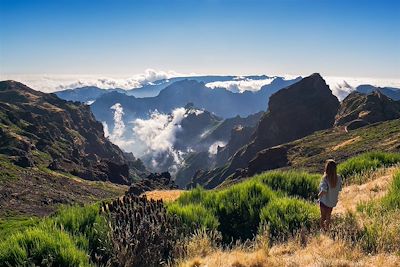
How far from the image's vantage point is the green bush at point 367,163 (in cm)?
2011

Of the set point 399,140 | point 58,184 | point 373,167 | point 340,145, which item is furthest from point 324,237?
point 58,184

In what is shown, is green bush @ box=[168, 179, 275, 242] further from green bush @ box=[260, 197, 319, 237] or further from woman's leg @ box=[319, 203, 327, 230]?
woman's leg @ box=[319, 203, 327, 230]

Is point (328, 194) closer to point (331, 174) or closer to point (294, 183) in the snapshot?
point (331, 174)

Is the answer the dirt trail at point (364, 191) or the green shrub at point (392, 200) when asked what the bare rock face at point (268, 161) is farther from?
the green shrub at point (392, 200)

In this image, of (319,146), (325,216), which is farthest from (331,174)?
(319,146)

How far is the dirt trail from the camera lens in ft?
46.2

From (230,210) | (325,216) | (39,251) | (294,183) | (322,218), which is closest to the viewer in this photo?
(39,251)

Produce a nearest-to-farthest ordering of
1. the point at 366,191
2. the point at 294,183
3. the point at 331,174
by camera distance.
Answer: the point at 331,174
the point at 366,191
the point at 294,183

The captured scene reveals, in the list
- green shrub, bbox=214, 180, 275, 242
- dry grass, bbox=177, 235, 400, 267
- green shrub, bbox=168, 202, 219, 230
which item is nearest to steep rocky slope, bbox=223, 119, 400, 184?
green shrub, bbox=214, 180, 275, 242

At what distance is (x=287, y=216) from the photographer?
463 inches

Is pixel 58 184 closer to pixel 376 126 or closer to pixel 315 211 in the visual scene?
pixel 376 126

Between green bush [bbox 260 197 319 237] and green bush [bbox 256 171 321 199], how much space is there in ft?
10.8

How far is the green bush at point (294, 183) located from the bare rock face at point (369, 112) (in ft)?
523

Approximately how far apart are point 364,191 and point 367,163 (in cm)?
552
